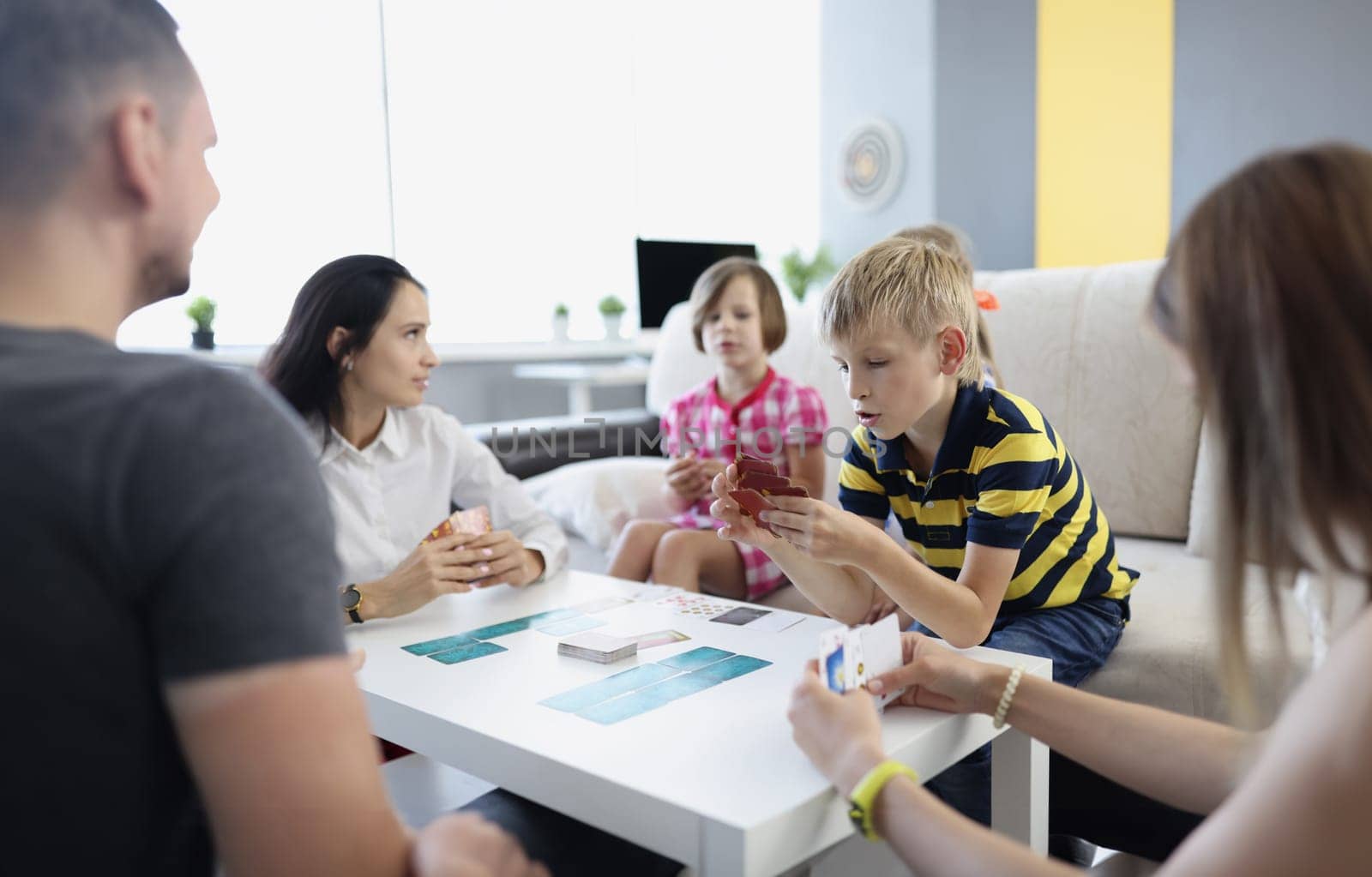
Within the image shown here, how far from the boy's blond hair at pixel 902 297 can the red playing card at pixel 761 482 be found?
28cm

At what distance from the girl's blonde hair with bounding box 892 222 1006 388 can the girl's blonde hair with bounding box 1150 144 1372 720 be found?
1.33 m

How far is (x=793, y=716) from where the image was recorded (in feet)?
3.23

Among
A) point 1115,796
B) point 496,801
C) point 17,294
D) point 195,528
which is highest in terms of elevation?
point 17,294

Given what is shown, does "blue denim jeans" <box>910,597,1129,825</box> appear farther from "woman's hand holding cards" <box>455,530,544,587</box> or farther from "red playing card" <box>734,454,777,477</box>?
"woman's hand holding cards" <box>455,530,544,587</box>

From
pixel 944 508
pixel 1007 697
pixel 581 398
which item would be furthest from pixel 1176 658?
pixel 581 398

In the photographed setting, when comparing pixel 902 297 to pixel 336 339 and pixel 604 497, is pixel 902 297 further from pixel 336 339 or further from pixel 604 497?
pixel 604 497

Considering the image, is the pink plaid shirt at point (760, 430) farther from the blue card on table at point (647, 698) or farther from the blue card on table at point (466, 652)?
the blue card on table at point (647, 698)

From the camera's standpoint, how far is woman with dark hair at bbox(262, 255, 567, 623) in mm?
1800

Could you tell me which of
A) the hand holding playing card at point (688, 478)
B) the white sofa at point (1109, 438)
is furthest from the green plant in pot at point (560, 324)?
the hand holding playing card at point (688, 478)

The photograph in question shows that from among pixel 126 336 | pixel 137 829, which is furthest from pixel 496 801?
pixel 126 336

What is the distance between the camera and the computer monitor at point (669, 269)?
4.45 metres

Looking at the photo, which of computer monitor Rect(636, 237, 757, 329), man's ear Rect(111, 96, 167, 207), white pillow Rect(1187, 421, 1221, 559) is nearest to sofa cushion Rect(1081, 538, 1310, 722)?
white pillow Rect(1187, 421, 1221, 559)

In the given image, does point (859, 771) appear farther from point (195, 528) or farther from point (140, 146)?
point (140, 146)

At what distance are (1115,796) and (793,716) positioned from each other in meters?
0.66
